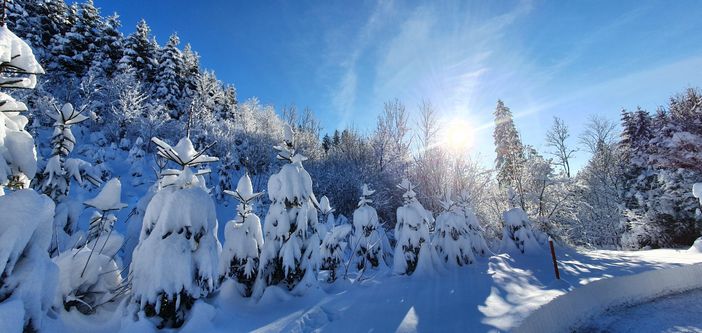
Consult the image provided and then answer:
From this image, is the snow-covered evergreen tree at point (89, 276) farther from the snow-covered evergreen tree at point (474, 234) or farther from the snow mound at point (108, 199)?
the snow-covered evergreen tree at point (474, 234)

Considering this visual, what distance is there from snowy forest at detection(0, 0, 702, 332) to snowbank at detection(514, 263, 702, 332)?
139 inches

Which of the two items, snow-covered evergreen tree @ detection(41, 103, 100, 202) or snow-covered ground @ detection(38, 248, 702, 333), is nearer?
snow-covered ground @ detection(38, 248, 702, 333)

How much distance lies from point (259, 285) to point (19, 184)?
4542 millimetres

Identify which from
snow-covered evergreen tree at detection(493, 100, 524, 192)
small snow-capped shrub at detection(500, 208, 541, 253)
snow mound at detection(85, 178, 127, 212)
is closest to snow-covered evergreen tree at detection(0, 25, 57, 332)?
snow mound at detection(85, 178, 127, 212)

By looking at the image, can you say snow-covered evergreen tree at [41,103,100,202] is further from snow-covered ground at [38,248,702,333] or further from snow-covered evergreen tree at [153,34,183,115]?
snow-covered evergreen tree at [153,34,183,115]

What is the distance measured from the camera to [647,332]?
5930 mm

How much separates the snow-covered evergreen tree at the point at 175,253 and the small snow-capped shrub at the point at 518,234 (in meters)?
12.6

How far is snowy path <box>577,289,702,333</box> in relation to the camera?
19.9 feet

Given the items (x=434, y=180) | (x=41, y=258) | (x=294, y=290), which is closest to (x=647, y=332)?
(x=294, y=290)

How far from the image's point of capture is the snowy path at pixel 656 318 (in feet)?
19.9

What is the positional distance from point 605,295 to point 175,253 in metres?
9.26

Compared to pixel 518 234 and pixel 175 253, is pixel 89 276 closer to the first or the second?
pixel 175 253

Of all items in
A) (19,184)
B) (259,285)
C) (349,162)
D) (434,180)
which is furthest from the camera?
(349,162)

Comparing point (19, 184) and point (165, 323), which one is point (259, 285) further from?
point (19, 184)
